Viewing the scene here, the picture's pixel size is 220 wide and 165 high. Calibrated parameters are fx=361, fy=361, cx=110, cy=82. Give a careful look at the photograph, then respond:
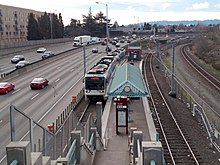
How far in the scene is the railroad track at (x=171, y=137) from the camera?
676 inches

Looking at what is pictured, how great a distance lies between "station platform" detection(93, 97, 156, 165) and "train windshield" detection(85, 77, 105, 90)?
5.31ft

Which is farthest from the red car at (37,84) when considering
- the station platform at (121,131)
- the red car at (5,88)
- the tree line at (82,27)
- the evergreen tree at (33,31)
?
the tree line at (82,27)

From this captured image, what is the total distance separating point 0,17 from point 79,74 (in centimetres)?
5488

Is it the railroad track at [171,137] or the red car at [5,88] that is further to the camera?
the red car at [5,88]

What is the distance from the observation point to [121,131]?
2145 centimetres

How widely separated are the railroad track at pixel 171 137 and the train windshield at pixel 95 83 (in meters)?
4.78

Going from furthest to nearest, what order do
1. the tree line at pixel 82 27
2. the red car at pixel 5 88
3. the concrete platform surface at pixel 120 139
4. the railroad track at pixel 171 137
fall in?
the tree line at pixel 82 27 → the red car at pixel 5 88 → the railroad track at pixel 171 137 → the concrete platform surface at pixel 120 139

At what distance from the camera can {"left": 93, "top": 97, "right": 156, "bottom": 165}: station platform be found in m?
14.4

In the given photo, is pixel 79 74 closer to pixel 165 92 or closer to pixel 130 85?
pixel 165 92

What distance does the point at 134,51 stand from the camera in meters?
70.0

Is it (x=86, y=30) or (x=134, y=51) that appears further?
(x=86, y=30)

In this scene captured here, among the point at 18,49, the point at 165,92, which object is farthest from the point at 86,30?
the point at 165,92

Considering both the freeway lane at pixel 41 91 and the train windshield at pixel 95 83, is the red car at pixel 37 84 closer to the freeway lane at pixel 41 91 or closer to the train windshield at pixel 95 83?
the freeway lane at pixel 41 91

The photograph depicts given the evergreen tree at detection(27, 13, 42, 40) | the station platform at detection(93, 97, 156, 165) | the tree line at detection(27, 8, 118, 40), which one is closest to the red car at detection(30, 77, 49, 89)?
the station platform at detection(93, 97, 156, 165)
